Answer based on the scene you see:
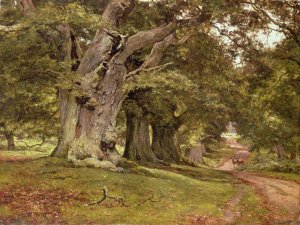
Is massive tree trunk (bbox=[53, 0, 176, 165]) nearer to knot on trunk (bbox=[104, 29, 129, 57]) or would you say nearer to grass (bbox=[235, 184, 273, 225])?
knot on trunk (bbox=[104, 29, 129, 57])

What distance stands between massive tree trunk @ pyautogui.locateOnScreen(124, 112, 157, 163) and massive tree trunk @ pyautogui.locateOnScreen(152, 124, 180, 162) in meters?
4.44

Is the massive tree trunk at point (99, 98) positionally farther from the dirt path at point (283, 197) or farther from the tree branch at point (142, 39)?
the dirt path at point (283, 197)

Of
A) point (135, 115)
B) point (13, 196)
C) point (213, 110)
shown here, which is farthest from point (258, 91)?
point (13, 196)

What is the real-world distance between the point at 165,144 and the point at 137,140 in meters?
6.03

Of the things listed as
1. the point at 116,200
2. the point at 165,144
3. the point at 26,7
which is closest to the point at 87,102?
the point at 26,7

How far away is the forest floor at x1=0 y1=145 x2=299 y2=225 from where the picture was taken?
44.4 ft

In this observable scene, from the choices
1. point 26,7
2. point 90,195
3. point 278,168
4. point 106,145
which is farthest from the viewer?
point 278,168

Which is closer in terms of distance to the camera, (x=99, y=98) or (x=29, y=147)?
(x=99, y=98)

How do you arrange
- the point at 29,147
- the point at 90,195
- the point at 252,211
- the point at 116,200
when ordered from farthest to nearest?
the point at 29,147 < the point at 252,211 < the point at 90,195 < the point at 116,200

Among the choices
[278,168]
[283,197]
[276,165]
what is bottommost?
[283,197]

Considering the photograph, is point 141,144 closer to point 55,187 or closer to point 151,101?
point 151,101

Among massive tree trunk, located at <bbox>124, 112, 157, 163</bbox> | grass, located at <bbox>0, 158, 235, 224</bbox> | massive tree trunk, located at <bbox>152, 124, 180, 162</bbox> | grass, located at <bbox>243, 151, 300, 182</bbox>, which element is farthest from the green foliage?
grass, located at <bbox>0, 158, 235, 224</bbox>

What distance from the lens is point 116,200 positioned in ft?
50.8

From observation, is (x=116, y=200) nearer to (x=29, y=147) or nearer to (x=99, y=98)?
(x=99, y=98)
